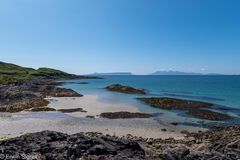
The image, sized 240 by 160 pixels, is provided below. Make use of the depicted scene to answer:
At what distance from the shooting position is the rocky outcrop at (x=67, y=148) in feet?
38.3

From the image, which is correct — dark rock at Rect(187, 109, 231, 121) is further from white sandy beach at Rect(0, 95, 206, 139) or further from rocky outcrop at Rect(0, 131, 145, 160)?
rocky outcrop at Rect(0, 131, 145, 160)

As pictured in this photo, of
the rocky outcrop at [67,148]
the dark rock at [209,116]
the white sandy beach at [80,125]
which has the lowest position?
the white sandy beach at [80,125]

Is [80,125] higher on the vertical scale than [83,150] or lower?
lower

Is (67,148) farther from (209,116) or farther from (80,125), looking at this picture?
(209,116)

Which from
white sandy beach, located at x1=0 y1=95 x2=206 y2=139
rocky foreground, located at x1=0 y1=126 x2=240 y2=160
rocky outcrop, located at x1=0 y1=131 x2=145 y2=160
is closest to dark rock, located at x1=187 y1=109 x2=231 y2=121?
white sandy beach, located at x1=0 y1=95 x2=206 y2=139

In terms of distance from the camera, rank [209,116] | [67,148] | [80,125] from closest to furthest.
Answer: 1. [67,148]
2. [80,125]
3. [209,116]

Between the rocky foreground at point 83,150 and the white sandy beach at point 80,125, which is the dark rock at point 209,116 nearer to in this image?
the white sandy beach at point 80,125

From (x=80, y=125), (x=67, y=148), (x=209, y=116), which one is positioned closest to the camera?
(x=67, y=148)

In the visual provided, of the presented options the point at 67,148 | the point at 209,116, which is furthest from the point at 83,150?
the point at 209,116

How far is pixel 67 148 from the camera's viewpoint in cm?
1228

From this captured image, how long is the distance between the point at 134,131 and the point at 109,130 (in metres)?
2.76

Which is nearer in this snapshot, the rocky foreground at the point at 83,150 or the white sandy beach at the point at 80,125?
the rocky foreground at the point at 83,150

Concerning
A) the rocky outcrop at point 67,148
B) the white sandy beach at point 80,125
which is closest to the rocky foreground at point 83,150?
the rocky outcrop at point 67,148

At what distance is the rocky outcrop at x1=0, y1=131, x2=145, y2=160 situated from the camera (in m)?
11.7
